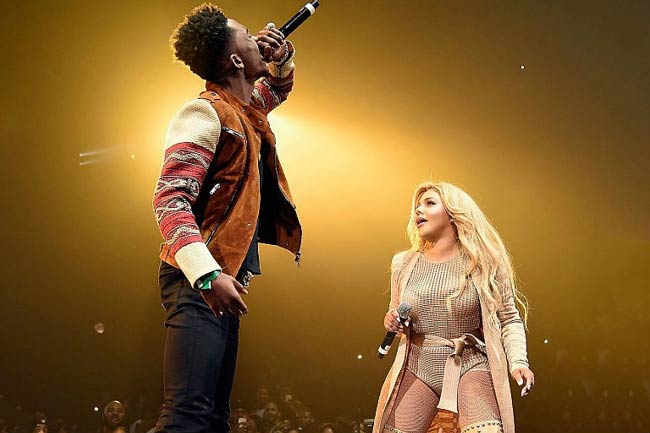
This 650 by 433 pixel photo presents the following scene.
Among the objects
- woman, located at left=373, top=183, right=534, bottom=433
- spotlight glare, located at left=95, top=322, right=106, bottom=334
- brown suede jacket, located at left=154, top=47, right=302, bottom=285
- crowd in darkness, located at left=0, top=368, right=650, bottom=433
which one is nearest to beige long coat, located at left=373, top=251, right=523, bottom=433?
woman, located at left=373, top=183, right=534, bottom=433

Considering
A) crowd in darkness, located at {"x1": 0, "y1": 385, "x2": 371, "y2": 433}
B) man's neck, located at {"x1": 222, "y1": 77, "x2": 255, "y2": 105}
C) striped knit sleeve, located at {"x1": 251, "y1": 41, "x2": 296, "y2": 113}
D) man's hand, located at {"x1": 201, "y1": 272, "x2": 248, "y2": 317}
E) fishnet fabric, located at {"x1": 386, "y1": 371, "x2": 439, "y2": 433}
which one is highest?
striped knit sleeve, located at {"x1": 251, "y1": 41, "x2": 296, "y2": 113}

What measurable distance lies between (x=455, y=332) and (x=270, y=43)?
49.7 inches

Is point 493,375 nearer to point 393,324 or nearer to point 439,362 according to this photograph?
point 439,362

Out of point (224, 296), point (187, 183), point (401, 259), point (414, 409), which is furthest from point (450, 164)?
point (224, 296)

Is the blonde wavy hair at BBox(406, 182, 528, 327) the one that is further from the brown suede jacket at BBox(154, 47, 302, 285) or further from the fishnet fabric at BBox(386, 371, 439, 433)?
the brown suede jacket at BBox(154, 47, 302, 285)

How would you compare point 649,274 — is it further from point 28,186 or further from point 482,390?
point 28,186

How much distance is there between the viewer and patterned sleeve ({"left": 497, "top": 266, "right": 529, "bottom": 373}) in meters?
2.35

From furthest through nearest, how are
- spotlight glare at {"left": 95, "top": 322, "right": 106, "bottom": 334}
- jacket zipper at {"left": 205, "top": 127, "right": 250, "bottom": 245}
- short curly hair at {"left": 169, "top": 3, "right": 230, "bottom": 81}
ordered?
spotlight glare at {"left": 95, "top": 322, "right": 106, "bottom": 334} < short curly hair at {"left": 169, "top": 3, "right": 230, "bottom": 81} < jacket zipper at {"left": 205, "top": 127, "right": 250, "bottom": 245}

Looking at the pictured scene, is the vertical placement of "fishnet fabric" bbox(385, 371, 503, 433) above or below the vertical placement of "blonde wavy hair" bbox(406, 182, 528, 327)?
below

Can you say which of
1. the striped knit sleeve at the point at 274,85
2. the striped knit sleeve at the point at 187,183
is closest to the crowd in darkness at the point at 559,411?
the striped knit sleeve at the point at 274,85

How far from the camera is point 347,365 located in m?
4.06

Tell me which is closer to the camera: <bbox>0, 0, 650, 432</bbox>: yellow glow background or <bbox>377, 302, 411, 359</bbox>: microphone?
<bbox>377, 302, 411, 359</bbox>: microphone

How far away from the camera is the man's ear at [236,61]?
5.85 ft

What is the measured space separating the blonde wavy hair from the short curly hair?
1.26m
